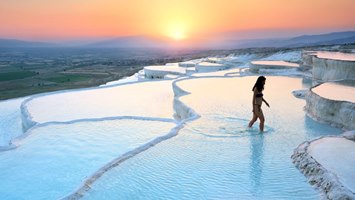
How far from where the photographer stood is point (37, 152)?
537 cm

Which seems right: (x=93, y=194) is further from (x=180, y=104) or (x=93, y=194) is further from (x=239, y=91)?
(x=239, y=91)

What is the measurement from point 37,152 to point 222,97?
4.63 meters

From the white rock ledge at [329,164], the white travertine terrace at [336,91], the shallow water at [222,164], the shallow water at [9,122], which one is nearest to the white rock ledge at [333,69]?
the white travertine terrace at [336,91]

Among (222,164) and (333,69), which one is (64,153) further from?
(333,69)

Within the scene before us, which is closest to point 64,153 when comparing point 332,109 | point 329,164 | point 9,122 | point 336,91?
point 329,164

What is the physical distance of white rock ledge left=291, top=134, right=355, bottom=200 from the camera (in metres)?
3.02

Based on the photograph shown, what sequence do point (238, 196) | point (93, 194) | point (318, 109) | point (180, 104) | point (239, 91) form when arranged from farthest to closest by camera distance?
1. point (239, 91)
2. point (180, 104)
3. point (318, 109)
4. point (93, 194)
5. point (238, 196)

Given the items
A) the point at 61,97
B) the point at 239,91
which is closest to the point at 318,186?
the point at 239,91

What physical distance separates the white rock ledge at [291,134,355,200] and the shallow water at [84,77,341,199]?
0.36ft

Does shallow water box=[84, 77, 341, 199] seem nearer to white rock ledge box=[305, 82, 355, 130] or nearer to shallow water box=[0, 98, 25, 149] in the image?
white rock ledge box=[305, 82, 355, 130]

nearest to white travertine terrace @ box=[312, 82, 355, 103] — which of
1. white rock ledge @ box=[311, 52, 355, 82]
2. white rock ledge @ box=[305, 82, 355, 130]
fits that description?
white rock ledge @ box=[305, 82, 355, 130]

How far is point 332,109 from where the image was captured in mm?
5734

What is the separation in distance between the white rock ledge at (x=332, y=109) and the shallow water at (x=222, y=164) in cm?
19

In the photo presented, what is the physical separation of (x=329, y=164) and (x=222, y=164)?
44.6 inches
